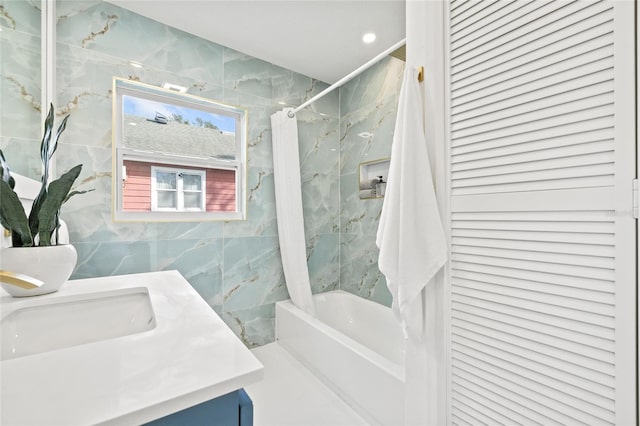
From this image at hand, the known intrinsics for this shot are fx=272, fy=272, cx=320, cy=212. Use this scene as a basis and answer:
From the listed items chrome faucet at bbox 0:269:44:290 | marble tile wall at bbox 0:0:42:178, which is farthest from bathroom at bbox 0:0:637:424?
chrome faucet at bbox 0:269:44:290

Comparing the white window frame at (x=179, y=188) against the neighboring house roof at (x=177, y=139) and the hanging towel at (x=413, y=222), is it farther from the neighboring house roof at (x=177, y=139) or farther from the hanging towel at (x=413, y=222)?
the hanging towel at (x=413, y=222)

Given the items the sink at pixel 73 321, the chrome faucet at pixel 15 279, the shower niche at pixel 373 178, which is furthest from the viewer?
the shower niche at pixel 373 178

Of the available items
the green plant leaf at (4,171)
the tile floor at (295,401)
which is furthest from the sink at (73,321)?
the tile floor at (295,401)

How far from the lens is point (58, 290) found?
1042mm

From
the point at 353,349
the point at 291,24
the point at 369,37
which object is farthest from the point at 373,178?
the point at 353,349

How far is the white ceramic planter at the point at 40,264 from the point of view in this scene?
0.90 metres

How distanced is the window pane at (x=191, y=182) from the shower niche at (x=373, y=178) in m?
1.49

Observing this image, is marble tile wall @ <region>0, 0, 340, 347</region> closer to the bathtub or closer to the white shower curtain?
the white shower curtain

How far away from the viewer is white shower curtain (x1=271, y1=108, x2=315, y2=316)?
2.38m

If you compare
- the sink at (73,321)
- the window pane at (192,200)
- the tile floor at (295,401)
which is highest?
the window pane at (192,200)

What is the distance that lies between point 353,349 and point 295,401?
1.78 ft

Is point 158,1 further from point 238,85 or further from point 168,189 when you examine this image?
point 168,189

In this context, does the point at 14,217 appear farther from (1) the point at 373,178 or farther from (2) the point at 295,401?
(1) the point at 373,178

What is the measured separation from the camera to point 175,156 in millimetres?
2111
